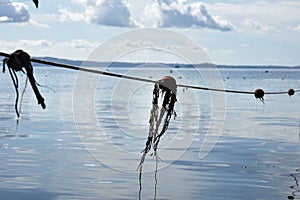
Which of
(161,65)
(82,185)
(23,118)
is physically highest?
(23,118)

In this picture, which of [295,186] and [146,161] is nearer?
[295,186]

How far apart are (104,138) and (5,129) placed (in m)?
9.79

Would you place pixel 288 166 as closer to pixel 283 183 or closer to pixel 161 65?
pixel 283 183

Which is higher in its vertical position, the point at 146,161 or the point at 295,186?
the point at 146,161

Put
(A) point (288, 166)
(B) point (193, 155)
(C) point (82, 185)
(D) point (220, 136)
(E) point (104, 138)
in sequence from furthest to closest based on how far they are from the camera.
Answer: (D) point (220, 136)
(E) point (104, 138)
(B) point (193, 155)
(A) point (288, 166)
(C) point (82, 185)

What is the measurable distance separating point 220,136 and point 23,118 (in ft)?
70.6

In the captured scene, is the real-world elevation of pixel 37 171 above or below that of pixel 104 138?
below

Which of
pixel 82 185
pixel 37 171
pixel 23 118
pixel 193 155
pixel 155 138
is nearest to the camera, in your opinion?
pixel 155 138

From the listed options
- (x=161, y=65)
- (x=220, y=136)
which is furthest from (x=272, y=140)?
(x=161, y=65)

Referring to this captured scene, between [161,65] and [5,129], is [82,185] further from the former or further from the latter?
[5,129]

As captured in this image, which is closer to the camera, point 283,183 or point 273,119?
point 283,183

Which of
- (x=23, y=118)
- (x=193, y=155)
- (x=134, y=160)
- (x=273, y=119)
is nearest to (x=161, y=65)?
(x=134, y=160)

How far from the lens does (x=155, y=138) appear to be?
620 centimetres

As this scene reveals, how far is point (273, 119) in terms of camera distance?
59.1 meters
